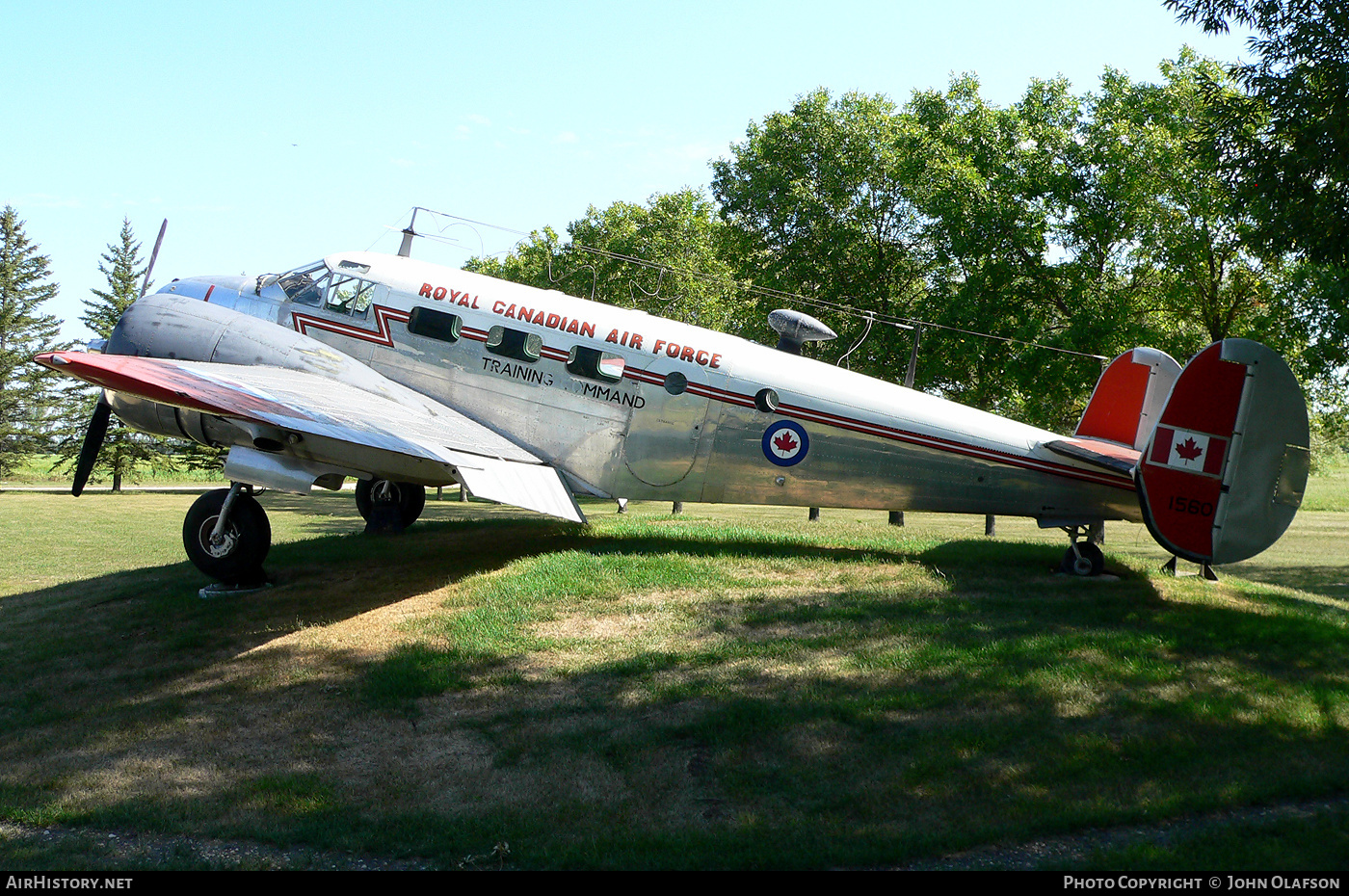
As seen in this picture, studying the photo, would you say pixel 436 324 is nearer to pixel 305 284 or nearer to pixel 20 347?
pixel 305 284

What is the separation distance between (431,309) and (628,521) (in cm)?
570

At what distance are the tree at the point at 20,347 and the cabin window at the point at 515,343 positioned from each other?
42.6 metres

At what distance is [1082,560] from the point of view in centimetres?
1162

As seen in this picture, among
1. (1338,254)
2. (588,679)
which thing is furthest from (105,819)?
(1338,254)

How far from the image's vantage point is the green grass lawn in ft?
19.3

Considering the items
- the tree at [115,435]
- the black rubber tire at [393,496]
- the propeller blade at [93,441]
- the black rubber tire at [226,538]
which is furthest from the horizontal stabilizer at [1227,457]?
the tree at [115,435]

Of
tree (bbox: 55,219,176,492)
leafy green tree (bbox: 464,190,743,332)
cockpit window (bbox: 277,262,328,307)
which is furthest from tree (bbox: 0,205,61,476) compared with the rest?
cockpit window (bbox: 277,262,328,307)

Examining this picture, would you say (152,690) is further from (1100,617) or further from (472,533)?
(1100,617)

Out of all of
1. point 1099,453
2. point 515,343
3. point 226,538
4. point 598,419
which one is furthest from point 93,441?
point 1099,453

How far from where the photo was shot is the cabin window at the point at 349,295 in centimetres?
1313

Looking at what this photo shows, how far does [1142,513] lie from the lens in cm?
1003

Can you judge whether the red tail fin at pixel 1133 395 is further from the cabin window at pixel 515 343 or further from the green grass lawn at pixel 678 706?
the cabin window at pixel 515 343

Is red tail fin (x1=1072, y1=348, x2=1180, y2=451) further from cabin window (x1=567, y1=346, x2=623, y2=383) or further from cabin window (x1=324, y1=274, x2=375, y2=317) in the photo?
cabin window (x1=324, y1=274, x2=375, y2=317)

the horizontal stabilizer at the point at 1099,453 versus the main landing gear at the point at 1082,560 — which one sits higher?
the horizontal stabilizer at the point at 1099,453
